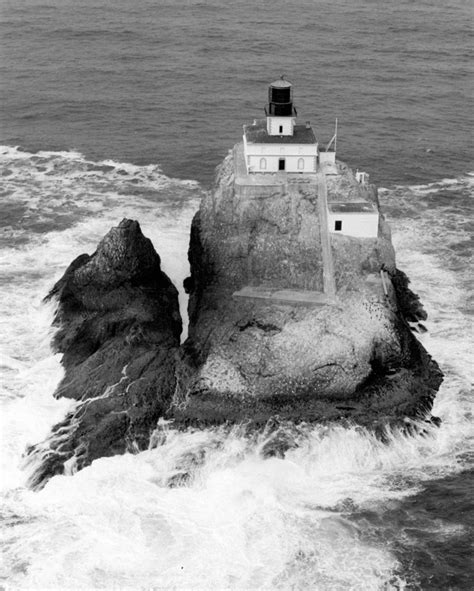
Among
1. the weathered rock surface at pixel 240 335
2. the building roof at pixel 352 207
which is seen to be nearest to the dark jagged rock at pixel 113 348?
the weathered rock surface at pixel 240 335

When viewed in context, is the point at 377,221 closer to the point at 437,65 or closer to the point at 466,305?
the point at 466,305

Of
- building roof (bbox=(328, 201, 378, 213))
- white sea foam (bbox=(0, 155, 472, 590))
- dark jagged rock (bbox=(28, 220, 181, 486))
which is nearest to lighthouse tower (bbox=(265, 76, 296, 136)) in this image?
building roof (bbox=(328, 201, 378, 213))

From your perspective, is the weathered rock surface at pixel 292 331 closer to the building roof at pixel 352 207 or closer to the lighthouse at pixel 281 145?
the building roof at pixel 352 207

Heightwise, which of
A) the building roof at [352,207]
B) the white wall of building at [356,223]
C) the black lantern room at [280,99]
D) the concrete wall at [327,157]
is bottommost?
the white wall of building at [356,223]

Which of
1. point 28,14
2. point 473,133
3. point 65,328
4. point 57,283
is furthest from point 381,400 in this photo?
point 28,14

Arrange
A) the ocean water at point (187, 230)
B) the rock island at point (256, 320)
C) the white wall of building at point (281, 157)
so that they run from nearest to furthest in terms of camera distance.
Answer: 1. the ocean water at point (187, 230)
2. the rock island at point (256, 320)
3. the white wall of building at point (281, 157)

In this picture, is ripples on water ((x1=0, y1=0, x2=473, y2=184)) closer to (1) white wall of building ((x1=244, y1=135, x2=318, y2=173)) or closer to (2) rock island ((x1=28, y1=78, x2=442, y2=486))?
(1) white wall of building ((x1=244, y1=135, x2=318, y2=173))

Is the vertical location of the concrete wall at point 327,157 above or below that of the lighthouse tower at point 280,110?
below
